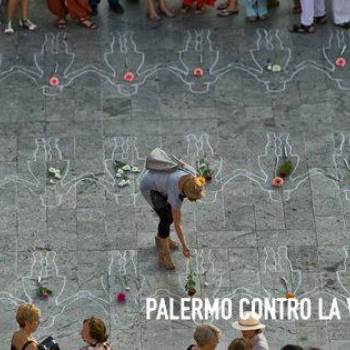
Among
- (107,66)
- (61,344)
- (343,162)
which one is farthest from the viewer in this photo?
(107,66)

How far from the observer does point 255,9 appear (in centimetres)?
2064

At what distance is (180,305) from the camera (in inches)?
669

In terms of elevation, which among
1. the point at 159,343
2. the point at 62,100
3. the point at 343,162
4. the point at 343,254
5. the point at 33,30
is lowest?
the point at 159,343

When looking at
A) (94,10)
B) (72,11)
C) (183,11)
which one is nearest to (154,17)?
(183,11)

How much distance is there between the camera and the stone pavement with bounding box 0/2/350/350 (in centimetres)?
1714

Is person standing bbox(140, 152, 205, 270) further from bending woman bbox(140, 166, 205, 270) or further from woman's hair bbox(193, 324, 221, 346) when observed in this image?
woman's hair bbox(193, 324, 221, 346)

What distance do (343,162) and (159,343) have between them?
12.4ft

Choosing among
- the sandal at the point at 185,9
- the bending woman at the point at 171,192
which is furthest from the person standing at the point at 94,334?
the sandal at the point at 185,9

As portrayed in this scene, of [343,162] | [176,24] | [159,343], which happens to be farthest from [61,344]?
[176,24]

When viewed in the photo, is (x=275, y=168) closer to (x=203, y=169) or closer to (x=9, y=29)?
(x=203, y=169)

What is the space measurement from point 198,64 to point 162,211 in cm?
373

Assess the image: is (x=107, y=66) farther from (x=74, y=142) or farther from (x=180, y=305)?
(x=180, y=305)

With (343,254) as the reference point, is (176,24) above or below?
above

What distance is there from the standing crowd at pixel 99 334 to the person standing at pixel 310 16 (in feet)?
21.8
